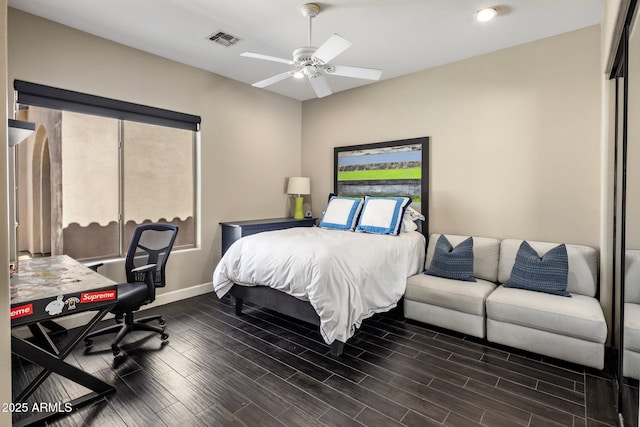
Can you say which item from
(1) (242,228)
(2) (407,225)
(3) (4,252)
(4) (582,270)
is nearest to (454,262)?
(2) (407,225)

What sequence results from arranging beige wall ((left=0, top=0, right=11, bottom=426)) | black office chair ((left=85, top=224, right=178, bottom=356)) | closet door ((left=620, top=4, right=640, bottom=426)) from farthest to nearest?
black office chair ((left=85, top=224, right=178, bottom=356)) → closet door ((left=620, top=4, right=640, bottom=426)) → beige wall ((left=0, top=0, right=11, bottom=426))

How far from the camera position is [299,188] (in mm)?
5156

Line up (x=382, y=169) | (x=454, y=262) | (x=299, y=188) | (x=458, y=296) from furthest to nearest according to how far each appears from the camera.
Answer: (x=299, y=188), (x=382, y=169), (x=454, y=262), (x=458, y=296)

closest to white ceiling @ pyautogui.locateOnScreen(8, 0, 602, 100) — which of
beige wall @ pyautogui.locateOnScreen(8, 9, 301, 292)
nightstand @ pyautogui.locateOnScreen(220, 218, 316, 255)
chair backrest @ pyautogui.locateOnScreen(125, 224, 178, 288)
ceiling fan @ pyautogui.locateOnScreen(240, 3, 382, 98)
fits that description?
beige wall @ pyautogui.locateOnScreen(8, 9, 301, 292)

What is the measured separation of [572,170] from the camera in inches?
123

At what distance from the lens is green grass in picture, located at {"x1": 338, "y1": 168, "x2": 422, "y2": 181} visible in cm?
424

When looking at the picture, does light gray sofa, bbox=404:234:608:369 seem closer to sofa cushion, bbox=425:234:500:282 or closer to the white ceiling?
sofa cushion, bbox=425:234:500:282

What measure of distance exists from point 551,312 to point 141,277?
3.36 meters

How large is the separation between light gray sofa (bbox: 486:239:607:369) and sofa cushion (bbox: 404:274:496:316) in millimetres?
105

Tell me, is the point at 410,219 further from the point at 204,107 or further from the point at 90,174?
the point at 90,174

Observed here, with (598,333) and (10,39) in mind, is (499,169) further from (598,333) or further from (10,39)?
(10,39)

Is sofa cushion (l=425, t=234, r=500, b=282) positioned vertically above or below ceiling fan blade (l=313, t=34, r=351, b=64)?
below

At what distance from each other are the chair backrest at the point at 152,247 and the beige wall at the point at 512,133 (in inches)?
119

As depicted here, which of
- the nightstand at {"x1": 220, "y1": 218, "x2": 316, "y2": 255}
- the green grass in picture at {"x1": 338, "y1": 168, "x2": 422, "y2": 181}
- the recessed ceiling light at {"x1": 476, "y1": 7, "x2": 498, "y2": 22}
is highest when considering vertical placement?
the recessed ceiling light at {"x1": 476, "y1": 7, "x2": 498, "y2": 22}
